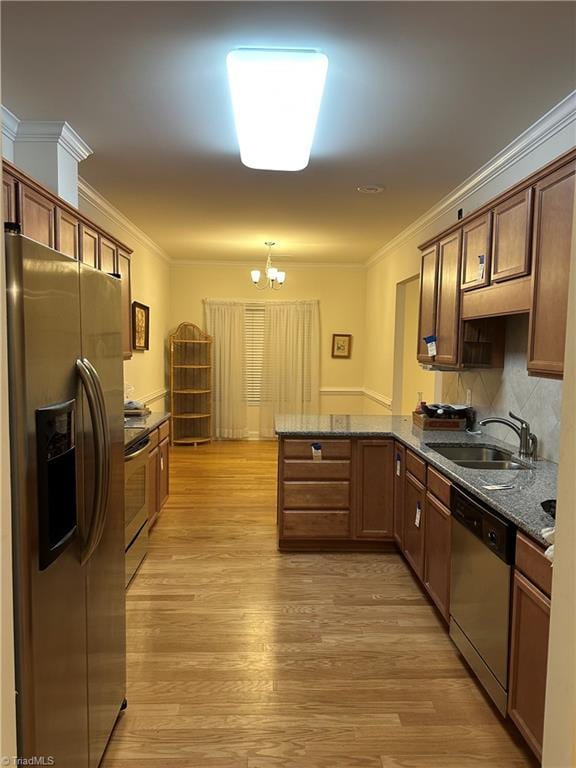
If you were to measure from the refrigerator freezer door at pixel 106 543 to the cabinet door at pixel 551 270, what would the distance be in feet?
5.80

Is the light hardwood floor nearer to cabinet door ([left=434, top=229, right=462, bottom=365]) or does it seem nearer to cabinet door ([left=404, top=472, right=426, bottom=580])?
cabinet door ([left=404, top=472, right=426, bottom=580])

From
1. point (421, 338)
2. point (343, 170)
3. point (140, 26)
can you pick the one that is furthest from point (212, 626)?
point (343, 170)

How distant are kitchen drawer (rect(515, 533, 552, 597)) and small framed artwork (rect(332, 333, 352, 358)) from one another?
6.21 m

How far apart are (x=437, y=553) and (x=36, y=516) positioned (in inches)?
85.9

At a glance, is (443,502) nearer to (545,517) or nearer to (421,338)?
(545,517)

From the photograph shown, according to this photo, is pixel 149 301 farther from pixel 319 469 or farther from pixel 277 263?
pixel 319 469

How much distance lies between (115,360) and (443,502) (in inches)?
71.3

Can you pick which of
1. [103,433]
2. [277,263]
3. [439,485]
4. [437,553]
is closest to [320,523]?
[437,553]

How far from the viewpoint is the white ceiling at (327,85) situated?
192 cm

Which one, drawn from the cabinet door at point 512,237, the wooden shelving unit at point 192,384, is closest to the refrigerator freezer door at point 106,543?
the cabinet door at point 512,237

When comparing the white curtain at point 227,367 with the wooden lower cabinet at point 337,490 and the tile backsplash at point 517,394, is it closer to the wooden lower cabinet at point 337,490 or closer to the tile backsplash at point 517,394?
the wooden lower cabinet at point 337,490

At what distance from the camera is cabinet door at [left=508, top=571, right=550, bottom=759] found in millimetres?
1736

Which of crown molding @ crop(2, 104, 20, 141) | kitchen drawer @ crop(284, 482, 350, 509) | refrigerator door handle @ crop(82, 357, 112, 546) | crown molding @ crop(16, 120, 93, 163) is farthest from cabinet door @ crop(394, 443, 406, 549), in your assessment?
crown molding @ crop(2, 104, 20, 141)

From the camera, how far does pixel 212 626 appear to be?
111 inches
